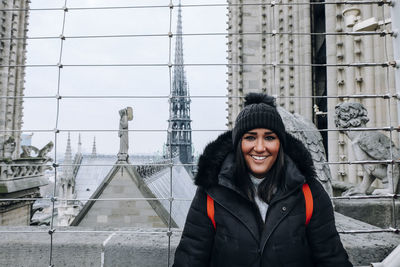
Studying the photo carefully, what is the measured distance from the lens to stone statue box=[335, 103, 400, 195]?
10.7ft

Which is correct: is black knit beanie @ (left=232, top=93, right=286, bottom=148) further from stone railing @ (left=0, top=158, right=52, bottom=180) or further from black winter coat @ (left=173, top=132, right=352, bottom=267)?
stone railing @ (left=0, top=158, right=52, bottom=180)

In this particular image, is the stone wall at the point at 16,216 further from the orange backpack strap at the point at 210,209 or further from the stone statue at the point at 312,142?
the orange backpack strap at the point at 210,209

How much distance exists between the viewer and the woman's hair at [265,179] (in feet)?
4.83

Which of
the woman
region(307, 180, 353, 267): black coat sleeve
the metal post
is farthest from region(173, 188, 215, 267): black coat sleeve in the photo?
the metal post

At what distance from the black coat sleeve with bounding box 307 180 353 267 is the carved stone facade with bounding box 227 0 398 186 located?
172cm

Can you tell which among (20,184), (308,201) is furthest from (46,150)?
(308,201)

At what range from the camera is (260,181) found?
153 centimetres

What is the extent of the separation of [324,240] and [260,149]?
496mm

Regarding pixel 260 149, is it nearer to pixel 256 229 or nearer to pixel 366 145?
pixel 256 229

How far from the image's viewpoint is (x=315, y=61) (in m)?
Result: 10.9

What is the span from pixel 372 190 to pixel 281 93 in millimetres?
7377

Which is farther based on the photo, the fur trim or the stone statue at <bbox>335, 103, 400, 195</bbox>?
the stone statue at <bbox>335, 103, 400, 195</bbox>

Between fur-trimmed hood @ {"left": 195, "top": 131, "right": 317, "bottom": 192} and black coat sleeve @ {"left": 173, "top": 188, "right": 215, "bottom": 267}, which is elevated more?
fur-trimmed hood @ {"left": 195, "top": 131, "right": 317, "bottom": 192}

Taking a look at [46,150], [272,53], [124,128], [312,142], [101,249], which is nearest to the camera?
[101,249]
